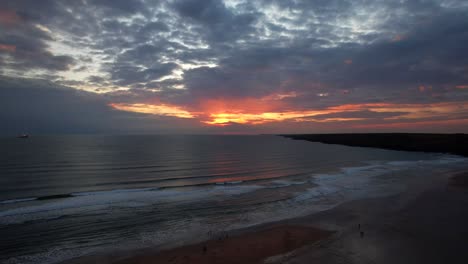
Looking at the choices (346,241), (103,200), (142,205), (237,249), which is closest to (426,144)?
(346,241)

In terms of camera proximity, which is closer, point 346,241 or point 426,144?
point 346,241

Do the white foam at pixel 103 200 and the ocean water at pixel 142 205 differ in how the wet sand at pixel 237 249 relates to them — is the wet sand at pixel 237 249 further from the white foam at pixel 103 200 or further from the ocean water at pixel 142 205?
the white foam at pixel 103 200


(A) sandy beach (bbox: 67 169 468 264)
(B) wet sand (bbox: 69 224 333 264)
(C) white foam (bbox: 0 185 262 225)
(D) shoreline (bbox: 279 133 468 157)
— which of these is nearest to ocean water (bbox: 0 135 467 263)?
(C) white foam (bbox: 0 185 262 225)

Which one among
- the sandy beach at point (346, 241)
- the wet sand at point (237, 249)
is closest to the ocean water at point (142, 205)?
the wet sand at point (237, 249)

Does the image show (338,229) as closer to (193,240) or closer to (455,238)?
(455,238)

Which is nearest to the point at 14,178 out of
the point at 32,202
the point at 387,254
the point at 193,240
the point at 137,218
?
the point at 32,202

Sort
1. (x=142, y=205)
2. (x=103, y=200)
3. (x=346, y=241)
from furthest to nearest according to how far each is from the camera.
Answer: (x=103, y=200) → (x=142, y=205) → (x=346, y=241)

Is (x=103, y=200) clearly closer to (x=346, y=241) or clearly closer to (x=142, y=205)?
(x=142, y=205)

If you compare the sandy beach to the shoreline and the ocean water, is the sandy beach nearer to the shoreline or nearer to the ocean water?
the ocean water
